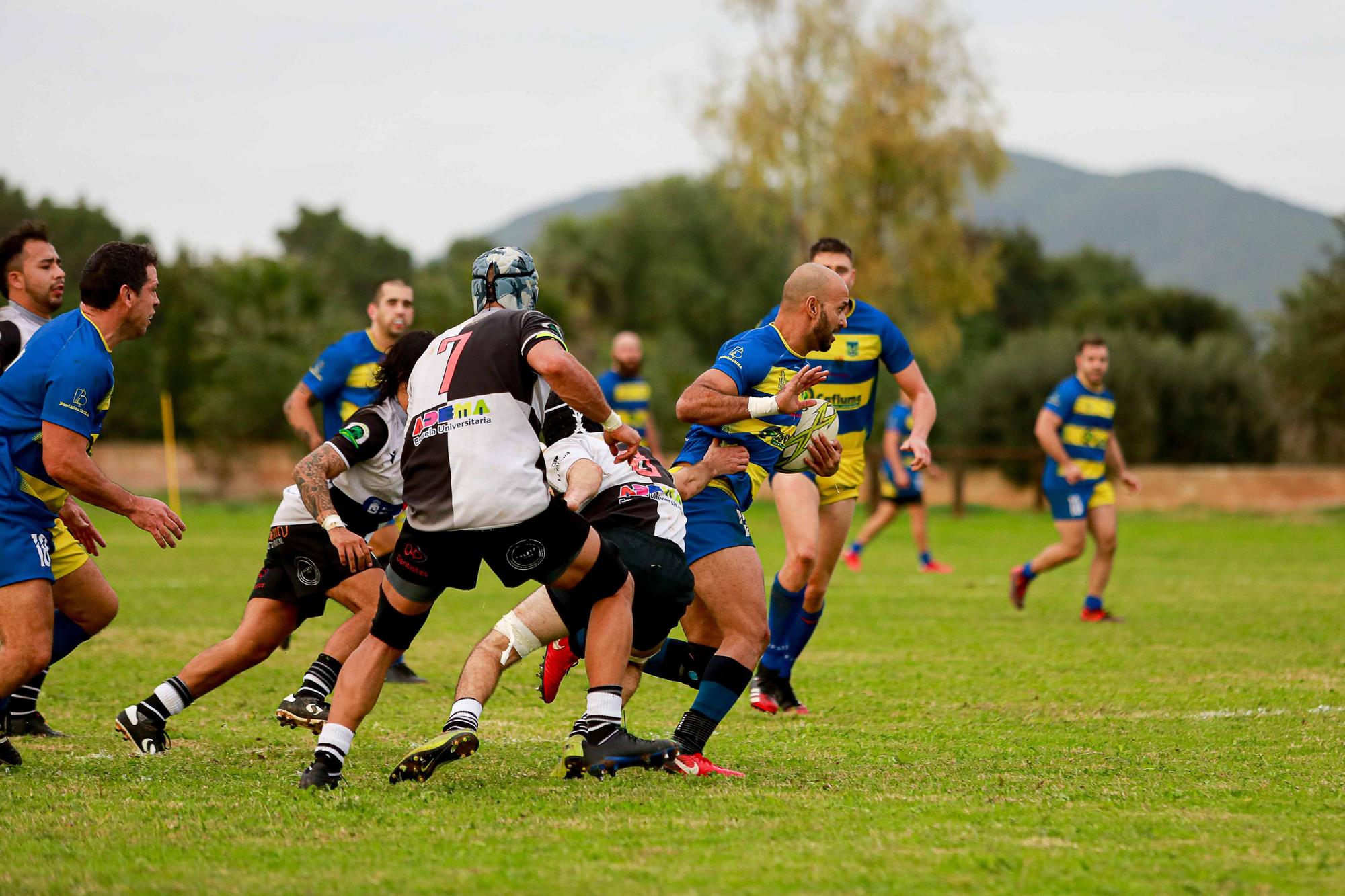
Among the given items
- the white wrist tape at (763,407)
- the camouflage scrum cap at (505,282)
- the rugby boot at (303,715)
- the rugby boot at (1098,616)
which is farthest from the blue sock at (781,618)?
the rugby boot at (1098,616)

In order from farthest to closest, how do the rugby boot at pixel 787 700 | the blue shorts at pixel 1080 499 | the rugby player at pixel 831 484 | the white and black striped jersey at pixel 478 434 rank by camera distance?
the blue shorts at pixel 1080 499
the rugby player at pixel 831 484
the rugby boot at pixel 787 700
the white and black striped jersey at pixel 478 434

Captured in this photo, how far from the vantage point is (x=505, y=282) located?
16.5ft

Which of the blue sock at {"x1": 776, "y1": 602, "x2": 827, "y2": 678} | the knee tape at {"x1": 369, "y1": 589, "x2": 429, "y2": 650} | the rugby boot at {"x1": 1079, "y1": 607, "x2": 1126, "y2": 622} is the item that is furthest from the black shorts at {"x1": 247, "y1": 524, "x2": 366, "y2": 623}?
the rugby boot at {"x1": 1079, "y1": 607, "x2": 1126, "y2": 622}

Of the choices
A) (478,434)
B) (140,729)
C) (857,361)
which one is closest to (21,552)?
(140,729)

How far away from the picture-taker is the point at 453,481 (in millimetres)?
4586

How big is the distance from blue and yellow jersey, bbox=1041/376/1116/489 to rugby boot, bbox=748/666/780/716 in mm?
6128

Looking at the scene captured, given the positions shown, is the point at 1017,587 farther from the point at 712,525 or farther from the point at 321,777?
the point at 321,777

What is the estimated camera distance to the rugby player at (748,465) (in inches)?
212

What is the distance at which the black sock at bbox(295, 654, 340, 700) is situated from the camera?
6.01 m

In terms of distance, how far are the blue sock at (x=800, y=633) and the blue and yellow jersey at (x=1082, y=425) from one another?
569 centimetres

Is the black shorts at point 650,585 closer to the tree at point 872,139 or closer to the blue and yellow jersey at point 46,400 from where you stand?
the blue and yellow jersey at point 46,400

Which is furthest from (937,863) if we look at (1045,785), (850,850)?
(1045,785)

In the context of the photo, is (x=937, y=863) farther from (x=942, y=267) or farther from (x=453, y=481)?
(x=942, y=267)

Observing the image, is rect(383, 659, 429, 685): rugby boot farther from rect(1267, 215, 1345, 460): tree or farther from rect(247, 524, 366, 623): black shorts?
rect(1267, 215, 1345, 460): tree
